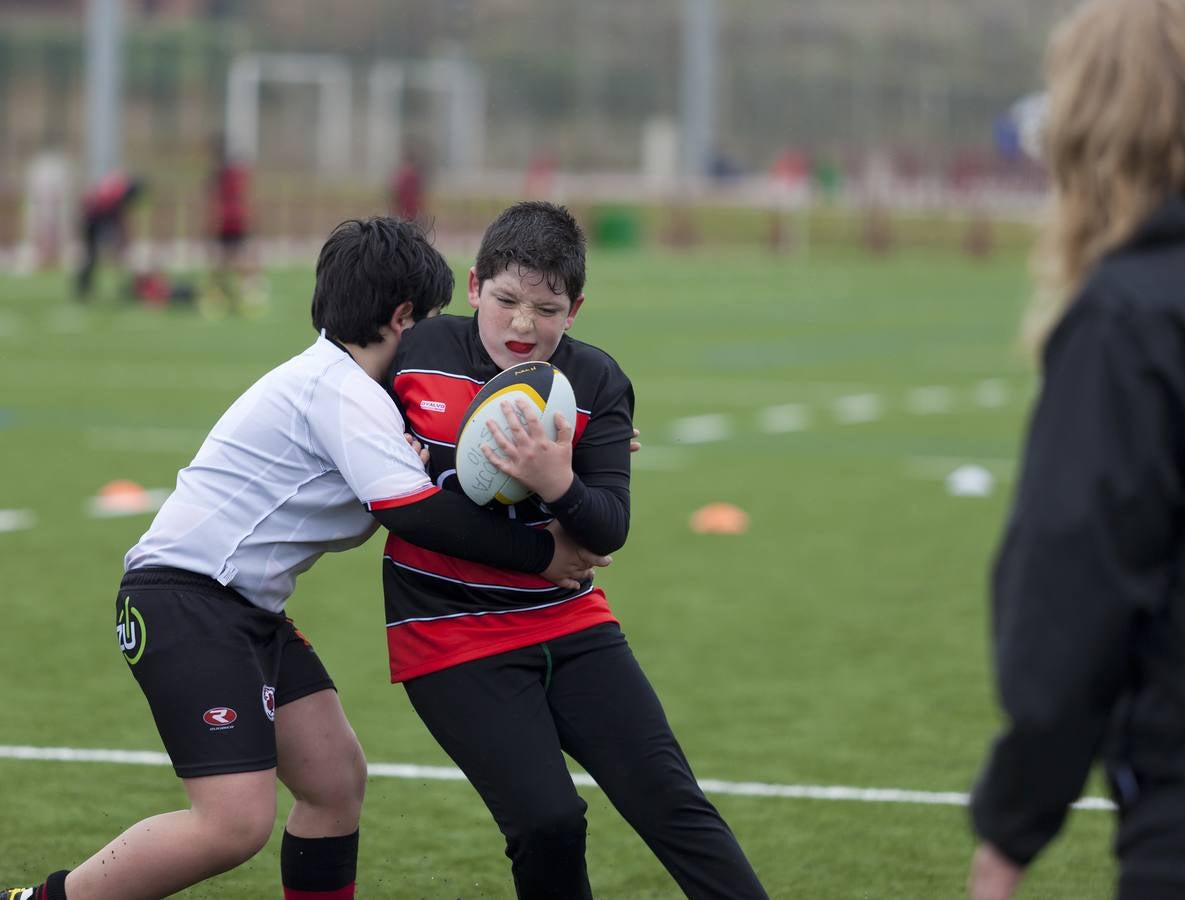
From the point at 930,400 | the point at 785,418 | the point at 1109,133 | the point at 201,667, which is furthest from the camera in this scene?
the point at 930,400

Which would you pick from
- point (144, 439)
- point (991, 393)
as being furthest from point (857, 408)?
point (144, 439)

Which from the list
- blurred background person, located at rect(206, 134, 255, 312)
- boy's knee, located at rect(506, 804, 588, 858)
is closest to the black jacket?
boy's knee, located at rect(506, 804, 588, 858)

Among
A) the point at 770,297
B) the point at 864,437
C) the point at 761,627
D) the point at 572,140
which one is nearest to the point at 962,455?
the point at 864,437

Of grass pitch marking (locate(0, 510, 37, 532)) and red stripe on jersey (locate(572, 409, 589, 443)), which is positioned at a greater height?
red stripe on jersey (locate(572, 409, 589, 443))

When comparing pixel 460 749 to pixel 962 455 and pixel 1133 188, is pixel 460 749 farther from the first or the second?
pixel 962 455

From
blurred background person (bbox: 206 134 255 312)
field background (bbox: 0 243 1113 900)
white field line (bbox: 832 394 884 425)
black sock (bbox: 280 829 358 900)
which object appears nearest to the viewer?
black sock (bbox: 280 829 358 900)

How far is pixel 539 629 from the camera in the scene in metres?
4.08

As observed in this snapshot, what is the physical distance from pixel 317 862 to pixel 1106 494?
8.00 ft

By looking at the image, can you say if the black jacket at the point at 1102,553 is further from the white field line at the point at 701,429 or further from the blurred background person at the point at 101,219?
the blurred background person at the point at 101,219

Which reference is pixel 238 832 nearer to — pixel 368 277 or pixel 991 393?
pixel 368 277

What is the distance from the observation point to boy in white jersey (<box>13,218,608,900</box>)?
3.94 metres

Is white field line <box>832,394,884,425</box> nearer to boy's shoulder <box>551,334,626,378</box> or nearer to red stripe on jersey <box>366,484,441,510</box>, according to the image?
boy's shoulder <box>551,334,626,378</box>

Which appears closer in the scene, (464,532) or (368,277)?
(464,532)

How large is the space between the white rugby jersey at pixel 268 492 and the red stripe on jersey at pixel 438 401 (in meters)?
0.09
